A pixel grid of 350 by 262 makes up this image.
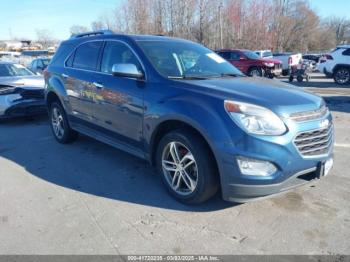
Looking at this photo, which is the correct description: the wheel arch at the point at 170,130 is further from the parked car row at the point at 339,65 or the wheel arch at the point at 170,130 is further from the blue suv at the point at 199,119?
the parked car row at the point at 339,65

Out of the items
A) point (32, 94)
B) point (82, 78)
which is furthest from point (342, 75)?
point (82, 78)

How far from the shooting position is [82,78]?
5164mm

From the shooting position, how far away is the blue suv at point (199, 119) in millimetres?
3086

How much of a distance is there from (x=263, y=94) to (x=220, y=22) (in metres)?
40.9

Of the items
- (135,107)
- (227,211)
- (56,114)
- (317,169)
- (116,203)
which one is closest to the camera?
(317,169)

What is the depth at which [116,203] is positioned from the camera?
3.82 metres

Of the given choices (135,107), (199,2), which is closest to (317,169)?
(135,107)

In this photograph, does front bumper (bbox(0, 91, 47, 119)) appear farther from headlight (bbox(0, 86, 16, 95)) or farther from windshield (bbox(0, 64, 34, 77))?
windshield (bbox(0, 64, 34, 77))

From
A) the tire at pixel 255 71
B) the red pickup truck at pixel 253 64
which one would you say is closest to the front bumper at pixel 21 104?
the red pickup truck at pixel 253 64

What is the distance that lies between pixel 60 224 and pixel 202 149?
160 cm

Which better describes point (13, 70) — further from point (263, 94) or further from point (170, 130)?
point (263, 94)

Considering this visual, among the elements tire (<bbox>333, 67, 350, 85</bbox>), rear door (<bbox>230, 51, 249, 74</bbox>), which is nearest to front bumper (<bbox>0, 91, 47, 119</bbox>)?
rear door (<bbox>230, 51, 249, 74</bbox>)

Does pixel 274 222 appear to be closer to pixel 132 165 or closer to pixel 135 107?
pixel 135 107

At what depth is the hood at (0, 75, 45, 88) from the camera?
7996 mm
